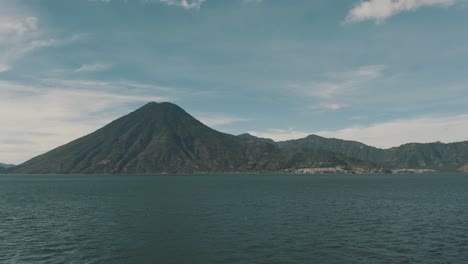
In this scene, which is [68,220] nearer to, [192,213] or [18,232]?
[18,232]

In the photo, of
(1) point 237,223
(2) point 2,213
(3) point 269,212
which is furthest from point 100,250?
(2) point 2,213

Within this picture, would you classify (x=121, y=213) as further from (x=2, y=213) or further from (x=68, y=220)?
(x=2, y=213)

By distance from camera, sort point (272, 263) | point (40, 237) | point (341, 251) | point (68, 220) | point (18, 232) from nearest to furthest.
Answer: point (272, 263), point (341, 251), point (40, 237), point (18, 232), point (68, 220)

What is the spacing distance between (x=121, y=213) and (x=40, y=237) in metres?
39.3

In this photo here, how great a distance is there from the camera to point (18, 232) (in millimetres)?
82000

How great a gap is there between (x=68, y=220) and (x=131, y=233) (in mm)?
29298

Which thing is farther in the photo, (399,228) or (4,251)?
(399,228)

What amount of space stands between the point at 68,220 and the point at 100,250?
133 feet

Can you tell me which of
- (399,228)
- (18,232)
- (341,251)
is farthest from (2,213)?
(399,228)

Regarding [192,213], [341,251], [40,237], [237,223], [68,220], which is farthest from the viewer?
[192,213]

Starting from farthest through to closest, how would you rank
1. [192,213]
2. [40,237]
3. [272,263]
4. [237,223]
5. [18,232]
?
[192,213], [237,223], [18,232], [40,237], [272,263]

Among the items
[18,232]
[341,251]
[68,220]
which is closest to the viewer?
[341,251]

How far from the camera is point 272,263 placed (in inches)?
2211

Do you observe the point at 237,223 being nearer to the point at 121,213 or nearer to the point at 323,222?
the point at 323,222
